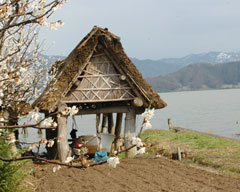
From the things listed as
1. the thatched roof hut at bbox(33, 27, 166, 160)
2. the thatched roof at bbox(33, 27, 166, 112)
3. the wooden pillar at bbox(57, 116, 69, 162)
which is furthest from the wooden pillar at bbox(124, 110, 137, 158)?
the wooden pillar at bbox(57, 116, 69, 162)

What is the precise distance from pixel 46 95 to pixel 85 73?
5.16ft

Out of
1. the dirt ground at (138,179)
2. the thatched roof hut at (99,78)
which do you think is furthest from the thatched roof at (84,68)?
the dirt ground at (138,179)

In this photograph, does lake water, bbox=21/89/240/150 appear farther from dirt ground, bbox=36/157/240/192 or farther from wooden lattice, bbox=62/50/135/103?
dirt ground, bbox=36/157/240/192

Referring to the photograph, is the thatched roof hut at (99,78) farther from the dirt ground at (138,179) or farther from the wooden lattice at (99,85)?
the dirt ground at (138,179)

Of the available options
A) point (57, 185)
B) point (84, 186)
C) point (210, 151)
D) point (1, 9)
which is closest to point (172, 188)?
point (84, 186)

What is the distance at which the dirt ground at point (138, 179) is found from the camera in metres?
7.71

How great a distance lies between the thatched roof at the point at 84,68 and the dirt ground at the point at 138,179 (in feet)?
7.81

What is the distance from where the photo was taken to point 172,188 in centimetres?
768

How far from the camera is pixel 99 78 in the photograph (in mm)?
11344

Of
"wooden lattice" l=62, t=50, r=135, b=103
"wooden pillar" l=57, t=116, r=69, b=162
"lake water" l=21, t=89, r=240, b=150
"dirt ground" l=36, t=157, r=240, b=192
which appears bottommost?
"lake water" l=21, t=89, r=240, b=150

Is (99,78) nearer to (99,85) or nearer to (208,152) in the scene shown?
(99,85)

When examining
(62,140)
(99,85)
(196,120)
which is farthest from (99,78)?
(196,120)

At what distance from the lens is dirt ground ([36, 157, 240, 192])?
771 cm

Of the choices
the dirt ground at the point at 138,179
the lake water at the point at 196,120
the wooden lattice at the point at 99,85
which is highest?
the wooden lattice at the point at 99,85
